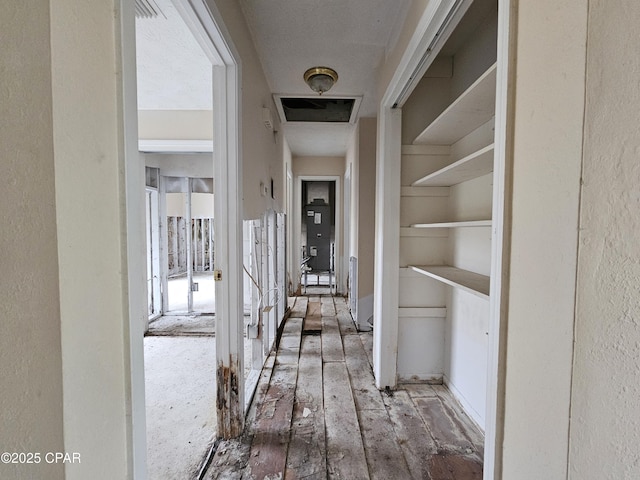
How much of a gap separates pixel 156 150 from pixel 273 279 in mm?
2002

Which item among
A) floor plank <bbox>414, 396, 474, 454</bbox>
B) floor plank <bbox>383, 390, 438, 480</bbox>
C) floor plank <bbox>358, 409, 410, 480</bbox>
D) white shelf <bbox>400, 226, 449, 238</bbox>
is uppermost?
white shelf <bbox>400, 226, 449, 238</bbox>

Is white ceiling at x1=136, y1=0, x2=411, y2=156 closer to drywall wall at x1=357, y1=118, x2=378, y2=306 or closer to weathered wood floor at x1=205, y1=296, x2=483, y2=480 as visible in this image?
drywall wall at x1=357, y1=118, x2=378, y2=306

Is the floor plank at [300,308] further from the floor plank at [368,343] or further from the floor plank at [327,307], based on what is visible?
the floor plank at [368,343]

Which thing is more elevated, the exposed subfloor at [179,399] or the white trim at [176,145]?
the white trim at [176,145]

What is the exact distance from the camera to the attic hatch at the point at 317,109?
291 cm

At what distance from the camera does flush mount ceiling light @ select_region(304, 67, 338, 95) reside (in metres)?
2.24

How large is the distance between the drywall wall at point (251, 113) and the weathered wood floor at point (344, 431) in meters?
1.30

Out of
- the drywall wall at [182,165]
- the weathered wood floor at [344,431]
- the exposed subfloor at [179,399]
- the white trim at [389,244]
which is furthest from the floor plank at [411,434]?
the drywall wall at [182,165]

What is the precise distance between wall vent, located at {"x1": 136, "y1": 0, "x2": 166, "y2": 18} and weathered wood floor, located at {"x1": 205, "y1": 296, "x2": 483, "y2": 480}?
2.41 meters

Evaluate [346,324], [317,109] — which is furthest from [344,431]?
[317,109]

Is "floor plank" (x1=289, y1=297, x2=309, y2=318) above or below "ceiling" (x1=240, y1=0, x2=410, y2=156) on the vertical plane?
below

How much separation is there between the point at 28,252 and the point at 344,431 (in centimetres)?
172

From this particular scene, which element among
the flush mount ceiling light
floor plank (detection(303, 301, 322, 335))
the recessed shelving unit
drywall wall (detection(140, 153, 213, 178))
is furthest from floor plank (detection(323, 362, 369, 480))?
drywall wall (detection(140, 153, 213, 178))

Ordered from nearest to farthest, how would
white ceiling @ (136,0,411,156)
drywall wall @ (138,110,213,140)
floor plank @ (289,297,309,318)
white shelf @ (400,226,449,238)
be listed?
white ceiling @ (136,0,411,156), white shelf @ (400,226,449,238), drywall wall @ (138,110,213,140), floor plank @ (289,297,309,318)
